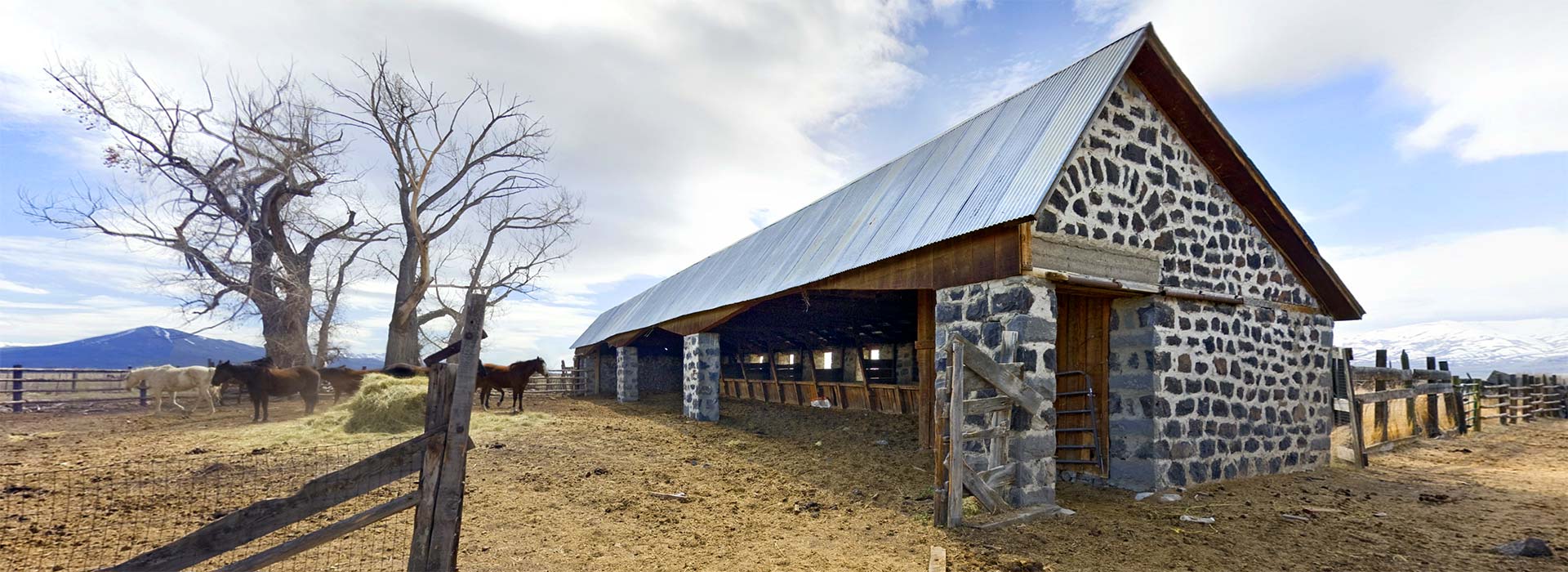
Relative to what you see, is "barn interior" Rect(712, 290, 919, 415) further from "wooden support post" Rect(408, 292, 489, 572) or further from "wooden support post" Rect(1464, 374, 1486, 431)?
"wooden support post" Rect(1464, 374, 1486, 431)

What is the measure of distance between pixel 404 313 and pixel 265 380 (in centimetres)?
1048

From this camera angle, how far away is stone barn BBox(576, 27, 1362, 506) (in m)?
7.77

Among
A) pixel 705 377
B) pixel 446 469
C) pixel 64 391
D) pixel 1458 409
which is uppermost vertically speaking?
pixel 446 469

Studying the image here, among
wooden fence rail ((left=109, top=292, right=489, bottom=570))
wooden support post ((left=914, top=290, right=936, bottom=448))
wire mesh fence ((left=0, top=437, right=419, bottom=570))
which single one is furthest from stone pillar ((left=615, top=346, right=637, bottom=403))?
wooden fence rail ((left=109, top=292, right=489, bottom=570))

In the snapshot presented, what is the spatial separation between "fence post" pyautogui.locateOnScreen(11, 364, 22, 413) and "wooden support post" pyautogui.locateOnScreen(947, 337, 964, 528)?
2457 cm

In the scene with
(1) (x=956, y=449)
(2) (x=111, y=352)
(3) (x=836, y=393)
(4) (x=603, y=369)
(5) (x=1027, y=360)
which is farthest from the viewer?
(2) (x=111, y=352)

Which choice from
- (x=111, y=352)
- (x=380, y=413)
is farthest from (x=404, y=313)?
(x=111, y=352)

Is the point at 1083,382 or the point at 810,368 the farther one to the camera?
the point at 810,368

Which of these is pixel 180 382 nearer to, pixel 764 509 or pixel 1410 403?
pixel 764 509

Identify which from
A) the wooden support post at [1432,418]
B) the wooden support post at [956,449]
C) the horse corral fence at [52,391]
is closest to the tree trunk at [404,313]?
the horse corral fence at [52,391]

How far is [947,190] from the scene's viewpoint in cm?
988

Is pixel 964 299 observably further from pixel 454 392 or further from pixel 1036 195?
pixel 454 392

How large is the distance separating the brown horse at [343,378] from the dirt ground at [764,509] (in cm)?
582

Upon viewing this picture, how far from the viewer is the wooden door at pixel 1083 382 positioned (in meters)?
9.18
